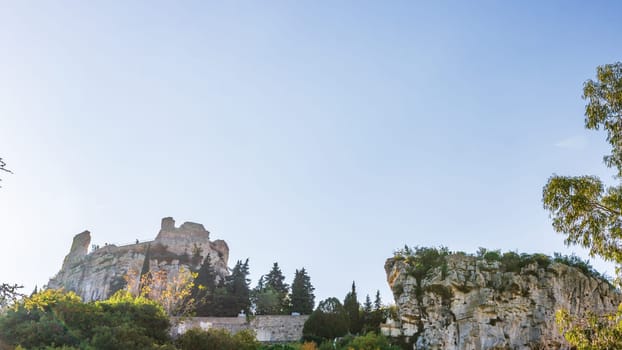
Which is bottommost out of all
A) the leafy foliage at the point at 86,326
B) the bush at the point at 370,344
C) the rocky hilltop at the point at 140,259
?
the bush at the point at 370,344

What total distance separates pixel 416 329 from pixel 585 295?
23.5ft

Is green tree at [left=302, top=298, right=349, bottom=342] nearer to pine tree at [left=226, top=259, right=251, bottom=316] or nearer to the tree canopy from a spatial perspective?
pine tree at [left=226, top=259, right=251, bottom=316]

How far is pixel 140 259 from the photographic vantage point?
40.5 metres

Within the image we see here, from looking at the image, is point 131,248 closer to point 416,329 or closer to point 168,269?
point 168,269

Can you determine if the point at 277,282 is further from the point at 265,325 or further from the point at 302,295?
the point at 265,325

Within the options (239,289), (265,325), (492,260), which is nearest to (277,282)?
(239,289)

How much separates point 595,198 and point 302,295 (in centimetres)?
2457

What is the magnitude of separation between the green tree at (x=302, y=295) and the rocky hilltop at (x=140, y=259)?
33.8ft

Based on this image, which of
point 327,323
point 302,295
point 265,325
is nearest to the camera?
point 327,323

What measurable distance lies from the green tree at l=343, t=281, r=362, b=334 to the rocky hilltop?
1709 centimetres


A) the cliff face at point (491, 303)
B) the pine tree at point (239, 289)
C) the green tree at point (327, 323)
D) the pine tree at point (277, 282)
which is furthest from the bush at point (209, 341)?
the pine tree at point (277, 282)

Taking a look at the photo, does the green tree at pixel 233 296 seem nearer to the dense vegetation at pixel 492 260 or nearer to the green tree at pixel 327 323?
the green tree at pixel 327 323

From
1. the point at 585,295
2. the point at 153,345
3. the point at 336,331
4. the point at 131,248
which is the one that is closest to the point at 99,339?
the point at 153,345

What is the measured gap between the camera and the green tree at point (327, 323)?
24219mm
